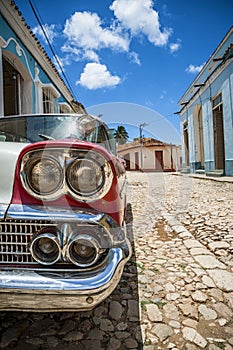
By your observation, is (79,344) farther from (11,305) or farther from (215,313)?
(215,313)

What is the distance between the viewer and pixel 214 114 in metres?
12.2

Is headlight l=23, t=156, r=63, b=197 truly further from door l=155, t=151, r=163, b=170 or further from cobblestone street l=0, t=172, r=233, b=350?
door l=155, t=151, r=163, b=170

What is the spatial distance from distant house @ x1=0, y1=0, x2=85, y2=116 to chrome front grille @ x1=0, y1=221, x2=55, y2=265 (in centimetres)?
448

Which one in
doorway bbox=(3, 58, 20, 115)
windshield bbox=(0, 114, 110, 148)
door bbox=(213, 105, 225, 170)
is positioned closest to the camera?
windshield bbox=(0, 114, 110, 148)

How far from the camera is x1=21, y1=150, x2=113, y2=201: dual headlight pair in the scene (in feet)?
3.76

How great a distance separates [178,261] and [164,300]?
26.6 inches

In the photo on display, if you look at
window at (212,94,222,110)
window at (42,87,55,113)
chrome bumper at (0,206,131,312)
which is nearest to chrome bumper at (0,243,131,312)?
chrome bumper at (0,206,131,312)

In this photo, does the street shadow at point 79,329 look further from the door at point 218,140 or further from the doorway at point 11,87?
the door at point 218,140

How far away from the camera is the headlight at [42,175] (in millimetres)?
1152

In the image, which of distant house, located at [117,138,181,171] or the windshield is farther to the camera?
distant house, located at [117,138,181,171]

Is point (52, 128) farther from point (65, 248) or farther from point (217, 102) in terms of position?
point (217, 102)

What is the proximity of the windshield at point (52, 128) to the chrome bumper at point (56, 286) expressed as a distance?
3.58 ft

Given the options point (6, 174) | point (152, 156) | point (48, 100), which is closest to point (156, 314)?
point (6, 174)

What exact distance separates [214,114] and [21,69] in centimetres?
971
